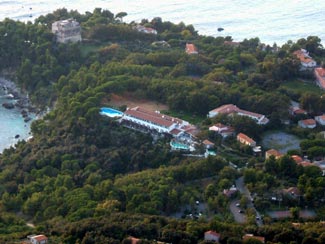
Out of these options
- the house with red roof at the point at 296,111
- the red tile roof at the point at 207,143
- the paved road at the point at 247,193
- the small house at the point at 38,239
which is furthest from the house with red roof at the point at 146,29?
the small house at the point at 38,239

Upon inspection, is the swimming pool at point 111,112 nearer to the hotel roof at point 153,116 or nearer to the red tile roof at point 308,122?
the hotel roof at point 153,116

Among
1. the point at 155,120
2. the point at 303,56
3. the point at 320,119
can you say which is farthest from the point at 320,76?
the point at 155,120

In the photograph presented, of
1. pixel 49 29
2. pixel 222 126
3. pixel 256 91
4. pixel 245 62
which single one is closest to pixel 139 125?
pixel 222 126

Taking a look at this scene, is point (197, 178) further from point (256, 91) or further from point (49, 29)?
point (49, 29)

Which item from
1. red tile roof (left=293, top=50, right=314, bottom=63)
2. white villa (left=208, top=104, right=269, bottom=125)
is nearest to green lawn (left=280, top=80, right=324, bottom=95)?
red tile roof (left=293, top=50, right=314, bottom=63)

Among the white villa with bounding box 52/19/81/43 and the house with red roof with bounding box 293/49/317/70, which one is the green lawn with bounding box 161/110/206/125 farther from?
the white villa with bounding box 52/19/81/43

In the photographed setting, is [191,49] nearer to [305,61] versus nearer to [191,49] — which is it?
[191,49]

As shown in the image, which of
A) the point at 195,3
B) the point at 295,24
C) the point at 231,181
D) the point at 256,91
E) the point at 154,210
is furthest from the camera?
the point at 195,3
